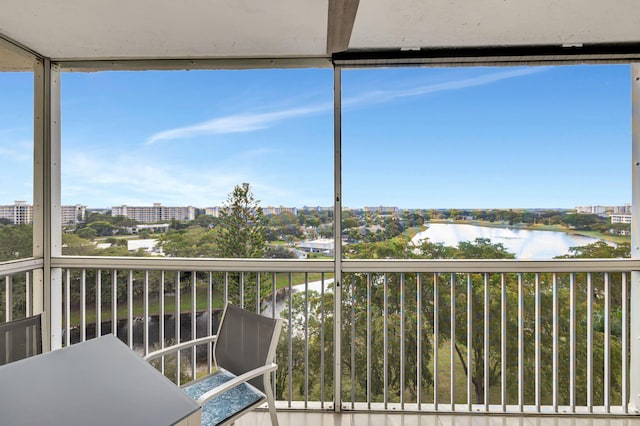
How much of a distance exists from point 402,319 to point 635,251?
169cm

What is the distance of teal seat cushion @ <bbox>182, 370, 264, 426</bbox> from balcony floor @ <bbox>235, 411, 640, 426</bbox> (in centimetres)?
62

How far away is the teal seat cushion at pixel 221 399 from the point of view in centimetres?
146

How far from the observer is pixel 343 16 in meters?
1.62

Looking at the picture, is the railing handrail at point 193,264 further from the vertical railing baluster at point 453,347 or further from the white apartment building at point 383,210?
the vertical railing baluster at point 453,347

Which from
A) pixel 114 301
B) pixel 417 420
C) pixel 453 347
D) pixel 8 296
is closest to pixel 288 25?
pixel 114 301

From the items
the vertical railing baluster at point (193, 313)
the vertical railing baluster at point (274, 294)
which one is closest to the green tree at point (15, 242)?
the vertical railing baluster at point (193, 313)

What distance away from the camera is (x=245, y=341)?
1688 mm

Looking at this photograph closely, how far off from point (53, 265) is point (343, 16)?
2646mm

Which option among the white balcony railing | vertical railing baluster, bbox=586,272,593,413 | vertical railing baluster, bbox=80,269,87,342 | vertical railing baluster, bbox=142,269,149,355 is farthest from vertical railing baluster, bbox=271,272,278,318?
vertical railing baluster, bbox=586,272,593,413

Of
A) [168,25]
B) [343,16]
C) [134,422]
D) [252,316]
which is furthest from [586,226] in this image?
[168,25]

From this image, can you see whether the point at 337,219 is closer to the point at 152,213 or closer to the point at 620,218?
the point at 152,213

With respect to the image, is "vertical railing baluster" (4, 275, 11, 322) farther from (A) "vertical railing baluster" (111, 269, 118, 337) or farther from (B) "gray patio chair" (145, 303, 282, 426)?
(B) "gray patio chair" (145, 303, 282, 426)

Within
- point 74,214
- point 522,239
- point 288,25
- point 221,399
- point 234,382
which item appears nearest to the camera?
point 234,382

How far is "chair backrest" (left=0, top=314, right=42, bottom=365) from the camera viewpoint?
1.36 meters
